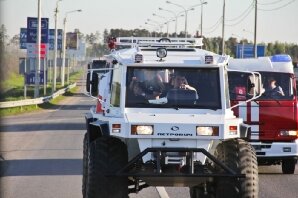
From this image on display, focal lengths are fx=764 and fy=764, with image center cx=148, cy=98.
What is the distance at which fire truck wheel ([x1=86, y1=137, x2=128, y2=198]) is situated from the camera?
30.1ft

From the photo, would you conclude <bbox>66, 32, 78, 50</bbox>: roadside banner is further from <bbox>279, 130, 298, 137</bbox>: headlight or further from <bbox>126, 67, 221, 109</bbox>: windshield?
<bbox>126, 67, 221, 109</bbox>: windshield

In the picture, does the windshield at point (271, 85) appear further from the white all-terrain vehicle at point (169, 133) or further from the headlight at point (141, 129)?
the headlight at point (141, 129)

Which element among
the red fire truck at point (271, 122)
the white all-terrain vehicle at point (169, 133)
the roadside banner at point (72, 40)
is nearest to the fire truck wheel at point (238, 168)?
the white all-terrain vehicle at point (169, 133)

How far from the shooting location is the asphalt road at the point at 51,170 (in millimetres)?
12447

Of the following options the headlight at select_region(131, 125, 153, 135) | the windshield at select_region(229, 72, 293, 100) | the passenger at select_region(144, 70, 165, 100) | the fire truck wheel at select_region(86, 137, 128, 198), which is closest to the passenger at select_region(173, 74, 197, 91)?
the passenger at select_region(144, 70, 165, 100)

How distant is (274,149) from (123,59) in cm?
631

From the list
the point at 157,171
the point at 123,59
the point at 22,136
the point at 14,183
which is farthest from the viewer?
the point at 22,136

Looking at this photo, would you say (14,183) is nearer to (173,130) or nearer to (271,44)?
(173,130)

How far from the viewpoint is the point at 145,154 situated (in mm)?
8992

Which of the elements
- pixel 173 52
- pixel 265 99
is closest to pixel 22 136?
pixel 265 99

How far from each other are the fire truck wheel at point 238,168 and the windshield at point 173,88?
2.41ft

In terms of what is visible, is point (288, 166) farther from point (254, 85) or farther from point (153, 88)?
point (153, 88)

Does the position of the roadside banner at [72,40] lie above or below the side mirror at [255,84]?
above

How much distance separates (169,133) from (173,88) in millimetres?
1110
